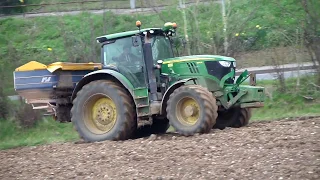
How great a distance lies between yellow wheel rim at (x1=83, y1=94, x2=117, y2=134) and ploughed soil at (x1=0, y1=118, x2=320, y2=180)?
4.03ft

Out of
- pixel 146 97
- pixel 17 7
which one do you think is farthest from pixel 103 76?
pixel 17 7

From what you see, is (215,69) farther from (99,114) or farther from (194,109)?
(99,114)

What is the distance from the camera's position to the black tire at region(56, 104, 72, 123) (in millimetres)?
14052

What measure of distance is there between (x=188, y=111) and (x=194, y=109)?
12 cm

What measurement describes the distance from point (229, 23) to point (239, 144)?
36.2 ft

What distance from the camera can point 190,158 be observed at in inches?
382

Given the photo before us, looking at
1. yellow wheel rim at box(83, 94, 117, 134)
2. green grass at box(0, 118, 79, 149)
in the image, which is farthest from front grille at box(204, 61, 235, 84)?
green grass at box(0, 118, 79, 149)

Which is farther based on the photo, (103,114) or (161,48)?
(161,48)

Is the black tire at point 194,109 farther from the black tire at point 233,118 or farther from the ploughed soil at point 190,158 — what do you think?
the black tire at point 233,118

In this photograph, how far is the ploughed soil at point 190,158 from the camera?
8625 millimetres

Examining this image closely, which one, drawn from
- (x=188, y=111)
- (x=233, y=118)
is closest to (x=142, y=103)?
(x=188, y=111)

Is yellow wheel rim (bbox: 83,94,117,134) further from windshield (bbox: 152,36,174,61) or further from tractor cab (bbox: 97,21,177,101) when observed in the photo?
windshield (bbox: 152,36,174,61)

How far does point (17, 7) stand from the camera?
120 feet

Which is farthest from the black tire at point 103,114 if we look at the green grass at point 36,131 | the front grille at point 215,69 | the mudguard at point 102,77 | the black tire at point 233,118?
the green grass at point 36,131
